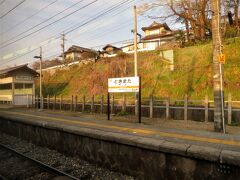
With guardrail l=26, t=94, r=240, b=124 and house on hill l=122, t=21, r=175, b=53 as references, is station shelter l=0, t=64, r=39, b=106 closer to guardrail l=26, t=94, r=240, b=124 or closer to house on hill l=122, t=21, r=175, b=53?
guardrail l=26, t=94, r=240, b=124

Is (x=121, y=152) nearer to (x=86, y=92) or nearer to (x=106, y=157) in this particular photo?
(x=106, y=157)

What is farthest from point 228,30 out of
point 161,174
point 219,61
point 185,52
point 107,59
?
point 161,174

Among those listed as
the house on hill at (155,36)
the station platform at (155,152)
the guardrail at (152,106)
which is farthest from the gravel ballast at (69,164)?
the house on hill at (155,36)

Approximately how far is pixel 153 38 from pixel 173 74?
982 inches

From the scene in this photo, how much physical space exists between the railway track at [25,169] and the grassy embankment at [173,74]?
14981mm

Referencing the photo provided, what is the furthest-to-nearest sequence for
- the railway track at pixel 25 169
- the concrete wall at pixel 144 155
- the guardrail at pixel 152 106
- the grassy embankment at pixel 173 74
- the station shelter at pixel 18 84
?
the station shelter at pixel 18 84 → the grassy embankment at pixel 173 74 → the guardrail at pixel 152 106 → the railway track at pixel 25 169 → the concrete wall at pixel 144 155

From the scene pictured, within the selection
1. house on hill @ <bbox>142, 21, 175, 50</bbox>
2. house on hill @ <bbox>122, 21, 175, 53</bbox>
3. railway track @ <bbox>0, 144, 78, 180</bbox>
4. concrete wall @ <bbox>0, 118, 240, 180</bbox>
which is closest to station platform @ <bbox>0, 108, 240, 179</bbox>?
concrete wall @ <bbox>0, 118, 240, 180</bbox>

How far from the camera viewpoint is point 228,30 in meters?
27.8

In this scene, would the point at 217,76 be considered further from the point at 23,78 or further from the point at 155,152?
the point at 23,78

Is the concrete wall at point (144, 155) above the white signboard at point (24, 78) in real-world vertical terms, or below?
below

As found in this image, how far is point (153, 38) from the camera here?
48344 millimetres

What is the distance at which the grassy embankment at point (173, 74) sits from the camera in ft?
Result: 69.1

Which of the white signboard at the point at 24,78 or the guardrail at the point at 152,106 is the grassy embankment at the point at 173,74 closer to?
the guardrail at the point at 152,106

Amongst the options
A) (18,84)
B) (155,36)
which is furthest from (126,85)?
(155,36)
